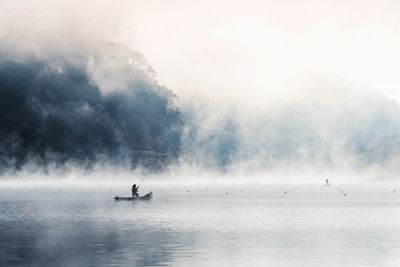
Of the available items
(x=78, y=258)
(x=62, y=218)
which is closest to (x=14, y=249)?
(x=78, y=258)

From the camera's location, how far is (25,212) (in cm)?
12431

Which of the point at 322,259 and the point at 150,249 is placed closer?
the point at 322,259

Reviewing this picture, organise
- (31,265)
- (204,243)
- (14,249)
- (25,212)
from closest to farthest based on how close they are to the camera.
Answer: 1. (31,265)
2. (14,249)
3. (204,243)
4. (25,212)

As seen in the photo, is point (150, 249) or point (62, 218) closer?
point (150, 249)

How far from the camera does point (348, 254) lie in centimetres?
6384

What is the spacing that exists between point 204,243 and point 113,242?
822 centimetres

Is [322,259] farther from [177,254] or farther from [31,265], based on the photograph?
[31,265]

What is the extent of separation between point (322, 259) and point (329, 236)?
20454mm

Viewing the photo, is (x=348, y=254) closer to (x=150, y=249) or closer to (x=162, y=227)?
(x=150, y=249)

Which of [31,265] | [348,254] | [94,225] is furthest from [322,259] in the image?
[94,225]

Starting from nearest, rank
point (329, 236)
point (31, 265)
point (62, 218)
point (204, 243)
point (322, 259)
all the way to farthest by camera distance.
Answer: point (31, 265) → point (322, 259) → point (204, 243) → point (329, 236) → point (62, 218)

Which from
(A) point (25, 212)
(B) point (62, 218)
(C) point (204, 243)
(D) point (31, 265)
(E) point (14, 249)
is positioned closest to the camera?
(D) point (31, 265)

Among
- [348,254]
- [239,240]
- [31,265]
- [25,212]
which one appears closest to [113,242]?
[239,240]

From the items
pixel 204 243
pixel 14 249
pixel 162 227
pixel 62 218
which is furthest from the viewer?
pixel 62 218
